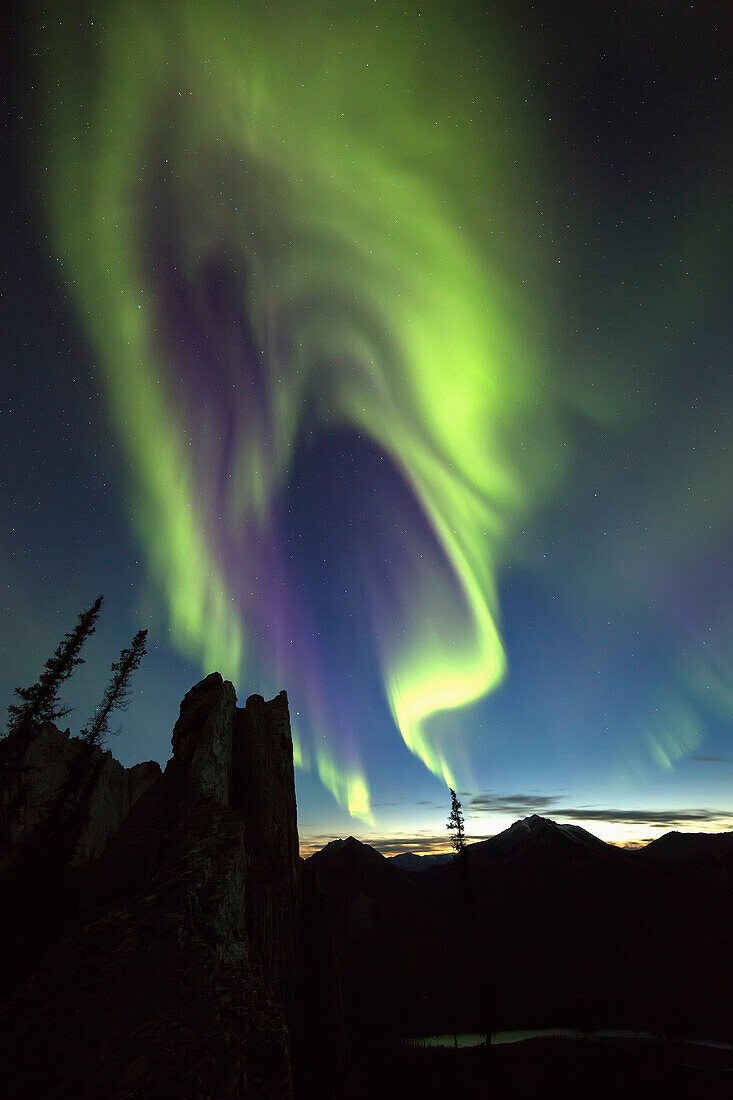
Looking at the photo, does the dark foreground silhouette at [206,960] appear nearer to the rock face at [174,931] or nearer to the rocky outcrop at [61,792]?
the rock face at [174,931]

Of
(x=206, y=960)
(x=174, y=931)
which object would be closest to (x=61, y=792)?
(x=174, y=931)

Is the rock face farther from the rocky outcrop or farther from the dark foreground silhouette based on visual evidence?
the rocky outcrop

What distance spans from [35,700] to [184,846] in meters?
21.1

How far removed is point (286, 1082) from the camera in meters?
11.8

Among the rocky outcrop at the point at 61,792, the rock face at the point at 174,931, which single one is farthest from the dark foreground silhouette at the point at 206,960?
the rocky outcrop at the point at 61,792

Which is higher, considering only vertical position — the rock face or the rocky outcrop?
the rocky outcrop

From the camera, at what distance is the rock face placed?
37.6 ft

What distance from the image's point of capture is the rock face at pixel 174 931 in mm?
11469

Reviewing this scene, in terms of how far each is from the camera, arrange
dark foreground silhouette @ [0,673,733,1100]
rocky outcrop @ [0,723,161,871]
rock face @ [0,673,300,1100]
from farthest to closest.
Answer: rocky outcrop @ [0,723,161,871], dark foreground silhouette @ [0,673,733,1100], rock face @ [0,673,300,1100]

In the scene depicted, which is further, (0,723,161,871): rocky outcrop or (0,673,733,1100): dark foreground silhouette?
(0,723,161,871): rocky outcrop

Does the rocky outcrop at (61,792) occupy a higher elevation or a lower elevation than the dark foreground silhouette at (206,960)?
higher

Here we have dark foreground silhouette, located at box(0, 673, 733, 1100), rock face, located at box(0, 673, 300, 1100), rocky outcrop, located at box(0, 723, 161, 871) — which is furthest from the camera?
rocky outcrop, located at box(0, 723, 161, 871)

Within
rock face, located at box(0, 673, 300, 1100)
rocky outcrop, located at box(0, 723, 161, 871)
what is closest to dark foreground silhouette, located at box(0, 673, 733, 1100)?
rock face, located at box(0, 673, 300, 1100)

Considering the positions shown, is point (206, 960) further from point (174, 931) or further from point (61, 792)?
point (61, 792)
